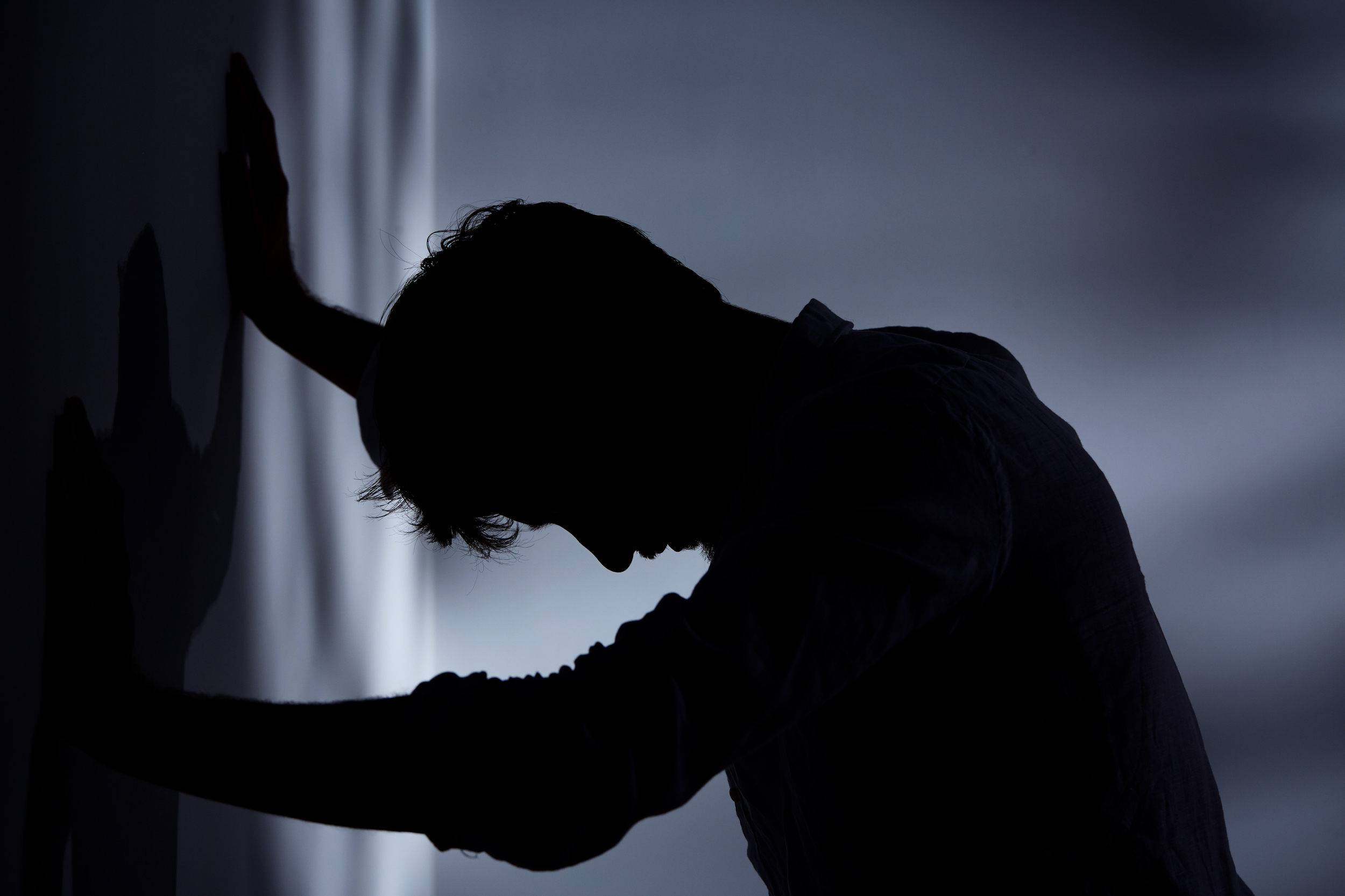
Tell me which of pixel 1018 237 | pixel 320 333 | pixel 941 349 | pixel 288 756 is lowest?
pixel 288 756

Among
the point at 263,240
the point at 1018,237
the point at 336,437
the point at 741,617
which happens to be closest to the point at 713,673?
the point at 741,617

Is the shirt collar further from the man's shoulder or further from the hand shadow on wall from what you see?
the hand shadow on wall

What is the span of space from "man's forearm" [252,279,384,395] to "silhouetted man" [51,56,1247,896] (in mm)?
66

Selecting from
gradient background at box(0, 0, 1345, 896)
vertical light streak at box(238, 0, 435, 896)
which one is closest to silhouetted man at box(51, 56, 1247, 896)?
vertical light streak at box(238, 0, 435, 896)

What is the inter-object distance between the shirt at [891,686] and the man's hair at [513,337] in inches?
3.7

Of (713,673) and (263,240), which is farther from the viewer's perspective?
(263,240)

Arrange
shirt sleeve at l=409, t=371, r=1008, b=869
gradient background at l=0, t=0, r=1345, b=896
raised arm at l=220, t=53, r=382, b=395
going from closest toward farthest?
shirt sleeve at l=409, t=371, r=1008, b=869 → raised arm at l=220, t=53, r=382, b=395 → gradient background at l=0, t=0, r=1345, b=896

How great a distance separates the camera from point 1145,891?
0.50m

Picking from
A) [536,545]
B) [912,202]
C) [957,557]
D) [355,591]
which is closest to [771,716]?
[957,557]

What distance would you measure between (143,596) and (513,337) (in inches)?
10.6

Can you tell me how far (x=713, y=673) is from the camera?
A: 13.4 inches

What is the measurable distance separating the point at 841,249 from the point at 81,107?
3.30ft

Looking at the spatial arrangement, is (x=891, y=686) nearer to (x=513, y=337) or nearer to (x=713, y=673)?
(x=713, y=673)

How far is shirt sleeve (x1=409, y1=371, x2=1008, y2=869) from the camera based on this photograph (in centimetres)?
34
